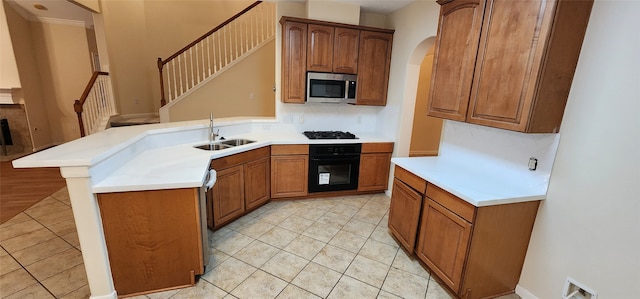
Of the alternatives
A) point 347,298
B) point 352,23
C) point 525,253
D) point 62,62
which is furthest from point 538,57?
point 62,62

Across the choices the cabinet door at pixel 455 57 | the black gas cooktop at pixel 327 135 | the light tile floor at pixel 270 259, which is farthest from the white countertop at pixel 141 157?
the cabinet door at pixel 455 57


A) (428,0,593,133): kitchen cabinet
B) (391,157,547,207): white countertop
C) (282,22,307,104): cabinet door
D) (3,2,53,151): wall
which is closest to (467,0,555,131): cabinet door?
(428,0,593,133): kitchen cabinet

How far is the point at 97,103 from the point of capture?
16.3 ft

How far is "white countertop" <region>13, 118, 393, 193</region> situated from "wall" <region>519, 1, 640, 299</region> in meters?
2.48

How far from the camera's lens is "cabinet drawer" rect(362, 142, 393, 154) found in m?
3.58

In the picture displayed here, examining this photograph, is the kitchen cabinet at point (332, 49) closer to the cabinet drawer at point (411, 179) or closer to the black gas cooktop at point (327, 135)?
the black gas cooktop at point (327, 135)

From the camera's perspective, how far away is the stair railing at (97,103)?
4.79m

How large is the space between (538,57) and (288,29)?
255cm

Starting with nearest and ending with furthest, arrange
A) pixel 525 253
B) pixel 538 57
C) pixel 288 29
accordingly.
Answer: pixel 538 57 < pixel 525 253 < pixel 288 29

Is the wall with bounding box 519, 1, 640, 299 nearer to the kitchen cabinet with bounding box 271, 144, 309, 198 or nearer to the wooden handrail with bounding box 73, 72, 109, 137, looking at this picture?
the kitchen cabinet with bounding box 271, 144, 309, 198

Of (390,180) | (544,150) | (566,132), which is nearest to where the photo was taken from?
(566,132)

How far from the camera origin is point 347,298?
75.5 inches

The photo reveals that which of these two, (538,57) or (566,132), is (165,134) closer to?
(538,57)

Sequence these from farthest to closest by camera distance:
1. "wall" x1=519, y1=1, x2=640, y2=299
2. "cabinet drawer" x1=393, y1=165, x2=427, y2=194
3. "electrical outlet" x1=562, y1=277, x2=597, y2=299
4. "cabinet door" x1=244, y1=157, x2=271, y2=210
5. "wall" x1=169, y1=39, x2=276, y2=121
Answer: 1. "wall" x1=169, y1=39, x2=276, y2=121
2. "cabinet door" x1=244, y1=157, x2=271, y2=210
3. "cabinet drawer" x1=393, y1=165, x2=427, y2=194
4. "electrical outlet" x1=562, y1=277, x2=597, y2=299
5. "wall" x1=519, y1=1, x2=640, y2=299
